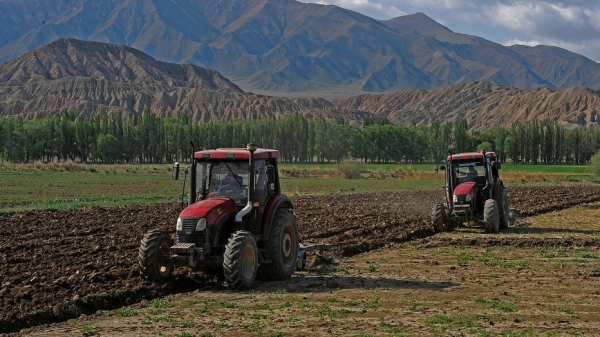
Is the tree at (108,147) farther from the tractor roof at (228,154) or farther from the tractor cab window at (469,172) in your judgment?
the tractor roof at (228,154)

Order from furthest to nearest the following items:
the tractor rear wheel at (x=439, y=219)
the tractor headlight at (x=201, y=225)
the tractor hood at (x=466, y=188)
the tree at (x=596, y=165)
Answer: the tree at (x=596, y=165), the tractor rear wheel at (x=439, y=219), the tractor hood at (x=466, y=188), the tractor headlight at (x=201, y=225)

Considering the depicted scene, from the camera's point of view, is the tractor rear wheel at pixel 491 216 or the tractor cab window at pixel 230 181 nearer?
the tractor cab window at pixel 230 181

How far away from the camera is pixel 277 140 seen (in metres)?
168

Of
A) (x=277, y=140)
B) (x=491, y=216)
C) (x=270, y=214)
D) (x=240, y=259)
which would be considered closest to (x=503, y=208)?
(x=491, y=216)

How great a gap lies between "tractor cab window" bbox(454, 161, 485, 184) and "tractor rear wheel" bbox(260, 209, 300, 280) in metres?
11.8

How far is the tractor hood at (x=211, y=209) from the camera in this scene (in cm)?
1459

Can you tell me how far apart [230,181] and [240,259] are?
198cm

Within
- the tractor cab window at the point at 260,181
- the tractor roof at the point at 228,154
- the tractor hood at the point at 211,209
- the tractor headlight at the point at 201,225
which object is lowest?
the tractor headlight at the point at 201,225

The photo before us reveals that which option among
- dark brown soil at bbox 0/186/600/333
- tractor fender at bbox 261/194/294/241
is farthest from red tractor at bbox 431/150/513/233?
tractor fender at bbox 261/194/294/241

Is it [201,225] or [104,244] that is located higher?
[201,225]

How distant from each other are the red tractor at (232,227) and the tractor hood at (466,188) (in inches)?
425

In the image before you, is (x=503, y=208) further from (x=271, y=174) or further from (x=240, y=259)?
(x=240, y=259)

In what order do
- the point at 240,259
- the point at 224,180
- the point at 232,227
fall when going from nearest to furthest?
the point at 240,259
the point at 232,227
the point at 224,180

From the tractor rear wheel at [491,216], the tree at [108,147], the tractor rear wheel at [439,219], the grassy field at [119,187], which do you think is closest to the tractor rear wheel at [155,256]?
the tractor rear wheel at [439,219]
